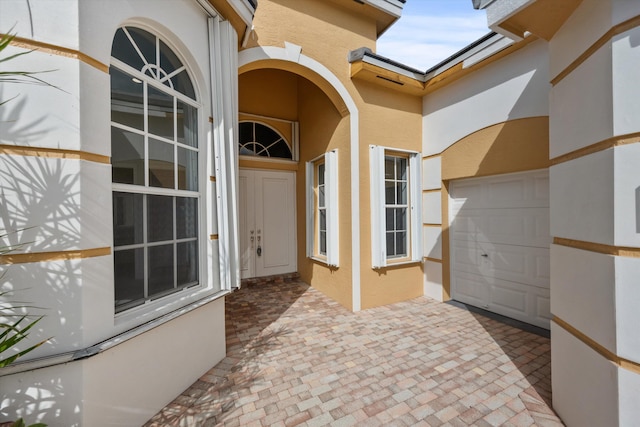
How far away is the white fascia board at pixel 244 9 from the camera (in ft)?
8.65

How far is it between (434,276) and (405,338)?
171 centimetres

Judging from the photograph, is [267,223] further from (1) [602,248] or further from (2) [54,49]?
(1) [602,248]

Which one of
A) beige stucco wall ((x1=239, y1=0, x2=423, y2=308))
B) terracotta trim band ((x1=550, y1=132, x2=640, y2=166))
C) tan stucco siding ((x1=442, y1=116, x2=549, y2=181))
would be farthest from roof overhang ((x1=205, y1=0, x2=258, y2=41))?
tan stucco siding ((x1=442, y1=116, x2=549, y2=181))

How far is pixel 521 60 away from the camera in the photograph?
338cm

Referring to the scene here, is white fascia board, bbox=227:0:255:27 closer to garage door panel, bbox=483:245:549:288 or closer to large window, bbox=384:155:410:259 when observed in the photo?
large window, bbox=384:155:410:259

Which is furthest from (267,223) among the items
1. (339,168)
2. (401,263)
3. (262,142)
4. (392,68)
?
(392,68)

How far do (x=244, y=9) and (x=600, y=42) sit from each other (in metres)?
3.04

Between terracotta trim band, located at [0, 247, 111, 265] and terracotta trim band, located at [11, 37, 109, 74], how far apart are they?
47.2 inches

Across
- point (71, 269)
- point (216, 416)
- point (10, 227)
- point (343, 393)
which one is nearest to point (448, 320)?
point (343, 393)

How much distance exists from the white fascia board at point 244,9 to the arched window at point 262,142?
105 inches

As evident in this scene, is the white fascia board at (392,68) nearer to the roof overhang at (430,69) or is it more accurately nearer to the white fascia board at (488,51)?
the roof overhang at (430,69)

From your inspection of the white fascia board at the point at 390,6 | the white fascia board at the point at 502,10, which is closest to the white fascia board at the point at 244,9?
the white fascia board at the point at 390,6

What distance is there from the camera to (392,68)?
406 cm

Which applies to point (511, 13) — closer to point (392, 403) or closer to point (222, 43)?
point (222, 43)
